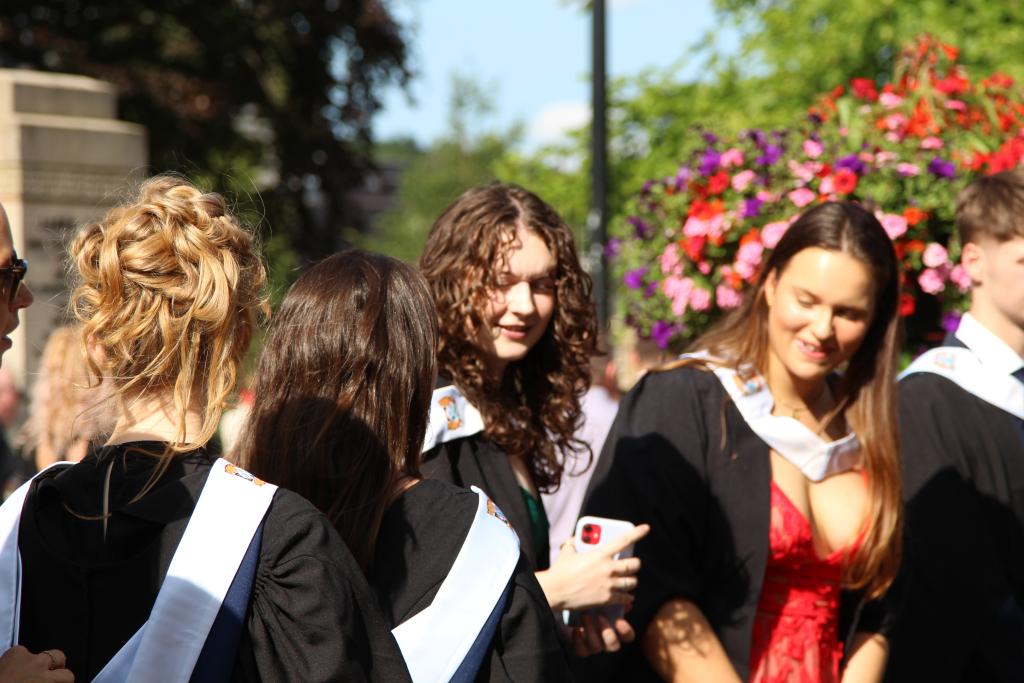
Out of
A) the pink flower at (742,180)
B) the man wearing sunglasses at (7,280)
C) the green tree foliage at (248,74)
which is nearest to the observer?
the man wearing sunglasses at (7,280)

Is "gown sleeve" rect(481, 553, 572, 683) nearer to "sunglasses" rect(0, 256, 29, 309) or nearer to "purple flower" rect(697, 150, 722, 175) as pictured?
"sunglasses" rect(0, 256, 29, 309)

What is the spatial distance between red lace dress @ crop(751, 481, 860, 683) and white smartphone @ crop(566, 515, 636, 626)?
18.3 inches

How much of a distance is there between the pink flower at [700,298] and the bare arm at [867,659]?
128 centimetres

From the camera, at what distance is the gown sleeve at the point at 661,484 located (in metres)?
3.13

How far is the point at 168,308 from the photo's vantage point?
2.09 metres

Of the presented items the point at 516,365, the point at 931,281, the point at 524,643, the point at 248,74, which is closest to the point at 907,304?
the point at 931,281

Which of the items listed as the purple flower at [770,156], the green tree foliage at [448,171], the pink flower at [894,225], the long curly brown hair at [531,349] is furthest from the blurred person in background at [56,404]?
Answer: the green tree foliage at [448,171]

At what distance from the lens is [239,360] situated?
2.20 metres

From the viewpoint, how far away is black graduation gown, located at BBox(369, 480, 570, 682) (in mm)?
2172

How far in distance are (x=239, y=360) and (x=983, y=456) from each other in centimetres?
241

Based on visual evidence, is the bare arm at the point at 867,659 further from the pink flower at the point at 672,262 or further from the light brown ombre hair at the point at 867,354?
the pink flower at the point at 672,262

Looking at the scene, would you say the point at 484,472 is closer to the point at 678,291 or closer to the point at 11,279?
the point at 11,279

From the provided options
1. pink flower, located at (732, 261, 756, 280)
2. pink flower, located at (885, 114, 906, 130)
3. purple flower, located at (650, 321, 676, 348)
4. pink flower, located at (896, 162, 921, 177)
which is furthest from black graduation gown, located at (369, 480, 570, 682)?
pink flower, located at (885, 114, 906, 130)

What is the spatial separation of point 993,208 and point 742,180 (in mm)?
874
